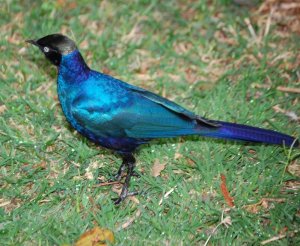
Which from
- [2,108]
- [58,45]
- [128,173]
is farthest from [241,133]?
[2,108]

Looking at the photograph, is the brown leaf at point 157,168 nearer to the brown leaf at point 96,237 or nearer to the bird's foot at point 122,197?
the bird's foot at point 122,197

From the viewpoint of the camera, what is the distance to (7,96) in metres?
4.99

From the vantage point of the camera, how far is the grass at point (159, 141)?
151 inches

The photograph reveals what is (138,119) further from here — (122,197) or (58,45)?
(58,45)

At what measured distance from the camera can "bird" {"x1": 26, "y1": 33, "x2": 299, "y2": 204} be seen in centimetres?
397

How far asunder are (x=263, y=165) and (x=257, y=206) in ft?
1.45

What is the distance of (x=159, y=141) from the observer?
181 inches

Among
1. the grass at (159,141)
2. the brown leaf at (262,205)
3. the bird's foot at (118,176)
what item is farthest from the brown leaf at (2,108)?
the brown leaf at (262,205)

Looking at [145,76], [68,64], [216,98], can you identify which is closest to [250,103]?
[216,98]

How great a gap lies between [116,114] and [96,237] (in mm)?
952

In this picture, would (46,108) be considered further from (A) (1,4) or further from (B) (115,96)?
(A) (1,4)

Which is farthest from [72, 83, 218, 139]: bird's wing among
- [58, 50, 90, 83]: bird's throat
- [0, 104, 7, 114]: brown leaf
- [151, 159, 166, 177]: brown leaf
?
[0, 104, 7, 114]: brown leaf

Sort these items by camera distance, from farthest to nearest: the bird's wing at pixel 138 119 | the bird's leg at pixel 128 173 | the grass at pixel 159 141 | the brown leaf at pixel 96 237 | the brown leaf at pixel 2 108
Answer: the brown leaf at pixel 2 108, the bird's leg at pixel 128 173, the bird's wing at pixel 138 119, the grass at pixel 159 141, the brown leaf at pixel 96 237

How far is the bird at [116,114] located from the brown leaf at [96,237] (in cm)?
41
